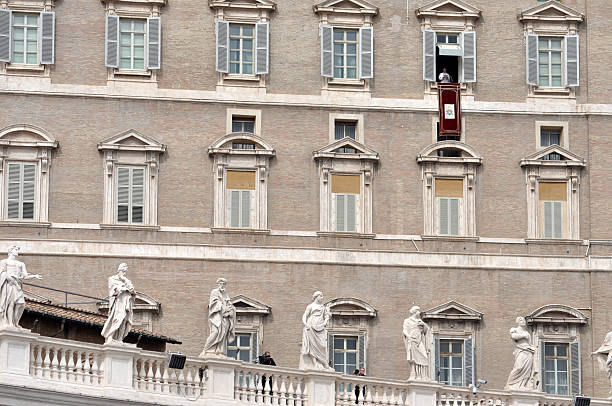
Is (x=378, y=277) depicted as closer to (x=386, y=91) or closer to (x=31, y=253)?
(x=386, y=91)

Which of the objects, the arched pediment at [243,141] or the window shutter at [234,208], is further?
the arched pediment at [243,141]

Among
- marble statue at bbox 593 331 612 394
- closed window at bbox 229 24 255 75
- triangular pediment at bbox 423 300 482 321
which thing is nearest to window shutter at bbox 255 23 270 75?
closed window at bbox 229 24 255 75

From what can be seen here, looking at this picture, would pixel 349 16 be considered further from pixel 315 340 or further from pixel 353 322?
pixel 315 340

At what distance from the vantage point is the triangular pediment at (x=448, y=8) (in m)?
68.0

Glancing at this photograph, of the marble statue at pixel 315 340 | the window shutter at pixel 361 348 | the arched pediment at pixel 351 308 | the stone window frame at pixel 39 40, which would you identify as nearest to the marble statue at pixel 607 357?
the marble statue at pixel 315 340

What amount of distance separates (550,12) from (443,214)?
688 cm

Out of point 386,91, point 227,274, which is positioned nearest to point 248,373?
point 227,274

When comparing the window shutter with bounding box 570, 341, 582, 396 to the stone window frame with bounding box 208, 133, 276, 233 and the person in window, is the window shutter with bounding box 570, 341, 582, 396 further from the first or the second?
the stone window frame with bounding box 208, 133, 276, 233

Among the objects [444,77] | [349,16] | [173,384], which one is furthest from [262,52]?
[173,384]

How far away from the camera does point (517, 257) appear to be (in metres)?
66.5

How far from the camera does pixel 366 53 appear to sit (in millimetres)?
67375

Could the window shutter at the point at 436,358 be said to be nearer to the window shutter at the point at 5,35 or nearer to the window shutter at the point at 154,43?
the window shutter at the point at 154,43

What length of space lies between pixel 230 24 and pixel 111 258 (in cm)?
780

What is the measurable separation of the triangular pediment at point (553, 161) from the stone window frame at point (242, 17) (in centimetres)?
795
